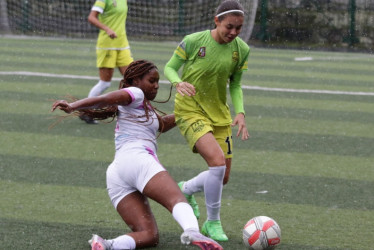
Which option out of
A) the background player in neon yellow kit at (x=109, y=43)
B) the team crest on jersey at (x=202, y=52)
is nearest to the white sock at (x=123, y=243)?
the team crest on jersey at (x=202, y=52)

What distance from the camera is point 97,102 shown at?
5.18 metres

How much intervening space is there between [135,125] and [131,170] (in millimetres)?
420

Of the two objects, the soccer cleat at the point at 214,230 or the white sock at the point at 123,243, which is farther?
the soccer cleat at the point at 214,230

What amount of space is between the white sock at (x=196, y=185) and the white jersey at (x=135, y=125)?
64 cm

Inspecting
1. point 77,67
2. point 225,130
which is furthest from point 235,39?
point 77,67

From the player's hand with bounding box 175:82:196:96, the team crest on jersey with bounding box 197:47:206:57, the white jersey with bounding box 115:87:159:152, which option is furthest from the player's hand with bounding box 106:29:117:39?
the player's hand with bounding box 175:82:196:96

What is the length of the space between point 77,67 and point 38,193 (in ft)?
35.2

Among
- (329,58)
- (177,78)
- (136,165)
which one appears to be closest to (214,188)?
(136,165)

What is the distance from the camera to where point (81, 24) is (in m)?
24.2

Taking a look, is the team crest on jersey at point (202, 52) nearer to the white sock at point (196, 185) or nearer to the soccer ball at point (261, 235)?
the white sock at point (196, 185)

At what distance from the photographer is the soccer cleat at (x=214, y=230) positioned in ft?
19.0

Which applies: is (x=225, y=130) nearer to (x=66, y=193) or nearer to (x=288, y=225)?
(x=288, y=225)

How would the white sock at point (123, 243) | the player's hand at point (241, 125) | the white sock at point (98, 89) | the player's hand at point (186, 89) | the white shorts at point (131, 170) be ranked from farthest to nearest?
the white sock at point (98, 89) → the player's hand at point (241, 125) → the player's hand at point (186, 89) → the white shorts at point (131, 170) → the white sock at point (123, 243)

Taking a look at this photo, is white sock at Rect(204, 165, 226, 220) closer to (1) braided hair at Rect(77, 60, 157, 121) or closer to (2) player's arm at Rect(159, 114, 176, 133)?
(2) player's arm at Rect(159, 114, 176, 133)
